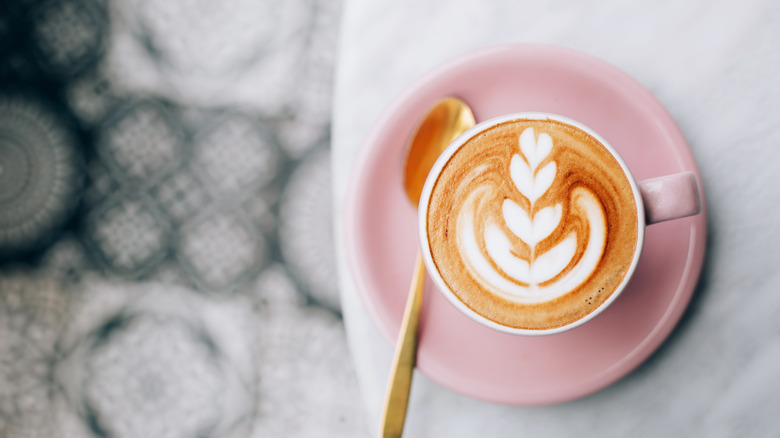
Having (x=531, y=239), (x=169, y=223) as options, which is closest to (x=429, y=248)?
(x=531, y=239)

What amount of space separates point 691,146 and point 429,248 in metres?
0.33

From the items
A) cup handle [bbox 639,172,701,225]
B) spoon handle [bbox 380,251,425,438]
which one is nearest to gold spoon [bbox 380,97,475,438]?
spoon handle [bbox 380,251,425,438]

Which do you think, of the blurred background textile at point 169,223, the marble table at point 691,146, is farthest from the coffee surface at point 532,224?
the blurred background textile at point 169,223

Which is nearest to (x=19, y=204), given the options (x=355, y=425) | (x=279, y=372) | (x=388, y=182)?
(x=279, y=372)

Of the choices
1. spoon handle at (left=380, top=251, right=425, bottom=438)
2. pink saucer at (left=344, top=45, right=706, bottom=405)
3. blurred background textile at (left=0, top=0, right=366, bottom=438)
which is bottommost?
blurred background textile at (left=0, top=0, right=366, bottom=438)

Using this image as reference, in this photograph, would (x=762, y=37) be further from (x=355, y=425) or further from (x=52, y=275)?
(x=52, y=275)

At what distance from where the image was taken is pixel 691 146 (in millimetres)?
610

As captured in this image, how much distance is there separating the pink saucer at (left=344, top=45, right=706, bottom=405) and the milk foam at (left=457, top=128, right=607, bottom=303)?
3.6 inches

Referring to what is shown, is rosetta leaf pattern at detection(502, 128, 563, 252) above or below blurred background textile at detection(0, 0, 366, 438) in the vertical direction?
above

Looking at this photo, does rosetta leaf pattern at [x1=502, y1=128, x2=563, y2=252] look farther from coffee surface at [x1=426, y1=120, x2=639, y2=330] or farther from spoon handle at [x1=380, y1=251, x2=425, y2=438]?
spoon handle at [x1=380, y1=251, x2=425, y2=438]

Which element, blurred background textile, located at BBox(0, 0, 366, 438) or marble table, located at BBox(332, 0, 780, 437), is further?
blurred background textile, located at BBox(0, 0, 366, 438)

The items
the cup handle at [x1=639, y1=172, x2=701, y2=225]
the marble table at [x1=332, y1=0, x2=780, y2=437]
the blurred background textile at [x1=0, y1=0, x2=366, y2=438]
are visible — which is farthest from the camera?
the blurred background textile at [x1=0, y1=0, x2=366, y2=438]

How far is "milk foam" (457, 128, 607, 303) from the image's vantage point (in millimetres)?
512

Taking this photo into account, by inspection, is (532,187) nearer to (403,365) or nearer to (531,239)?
(531,239)
